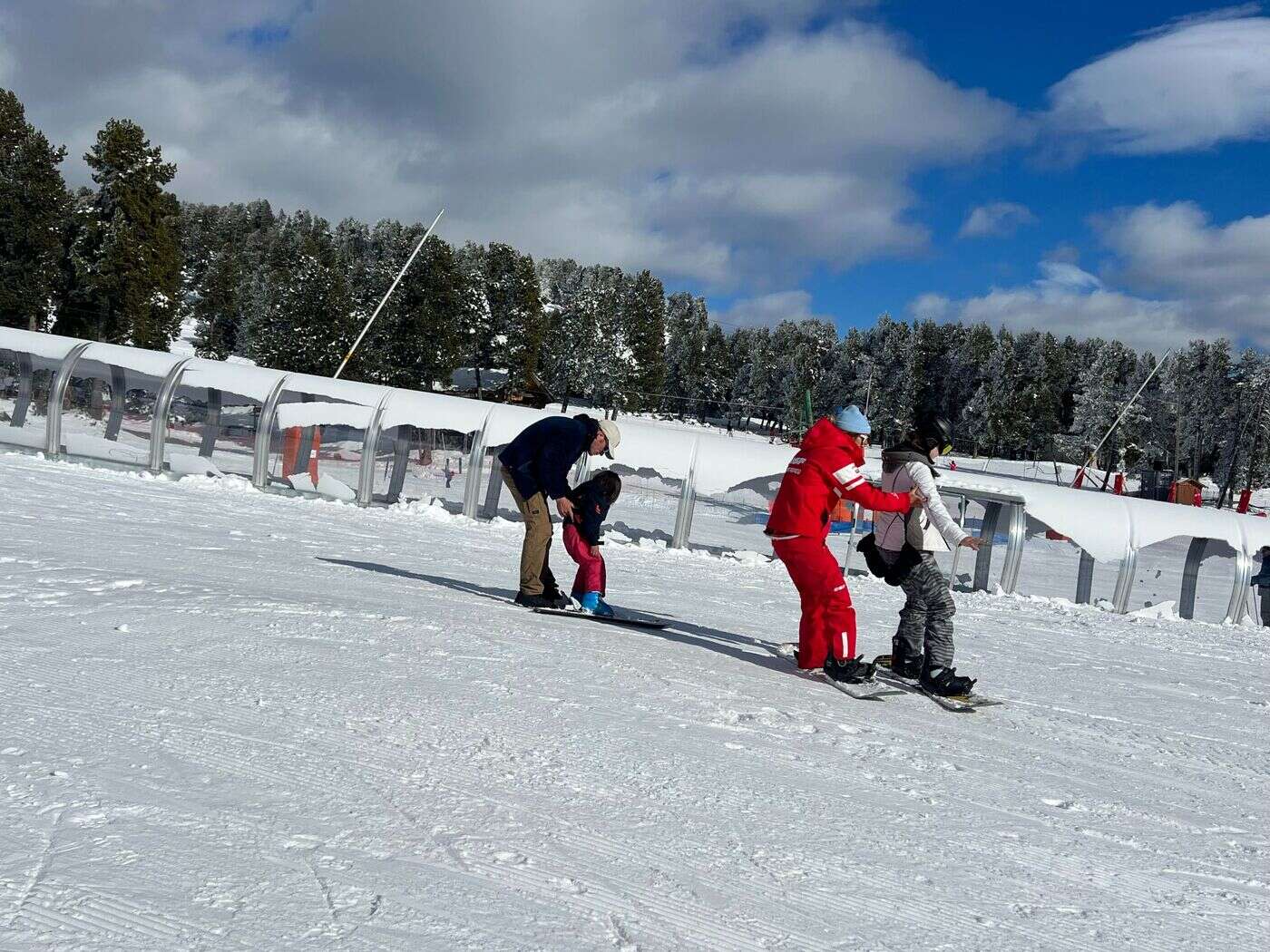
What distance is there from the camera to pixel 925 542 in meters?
6.98

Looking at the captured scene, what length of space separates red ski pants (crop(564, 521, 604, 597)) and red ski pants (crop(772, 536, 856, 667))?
2025mm

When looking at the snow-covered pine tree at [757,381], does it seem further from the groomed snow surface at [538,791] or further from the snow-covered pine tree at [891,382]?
the groomed snow surface at [538,791]

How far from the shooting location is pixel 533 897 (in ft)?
10.3

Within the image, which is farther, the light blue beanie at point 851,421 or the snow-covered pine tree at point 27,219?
the snow-covered pine tree at point 27,219

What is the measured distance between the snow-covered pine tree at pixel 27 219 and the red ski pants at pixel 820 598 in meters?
46.9

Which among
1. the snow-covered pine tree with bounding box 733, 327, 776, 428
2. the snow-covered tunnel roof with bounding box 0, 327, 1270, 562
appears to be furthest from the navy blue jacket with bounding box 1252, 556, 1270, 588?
the snow-covered pine tree with bounding box 733, 327, 776, 428

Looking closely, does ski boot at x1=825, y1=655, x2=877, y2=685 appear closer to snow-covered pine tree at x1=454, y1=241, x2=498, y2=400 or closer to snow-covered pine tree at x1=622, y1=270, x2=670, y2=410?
snow-covered pine tree at x1=454, y1=241, x2=498, y2=400

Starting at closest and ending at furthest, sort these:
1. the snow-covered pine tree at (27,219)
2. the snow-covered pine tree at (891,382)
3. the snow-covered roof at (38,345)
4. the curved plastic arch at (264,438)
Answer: the curved plastic arch at (264,438), the snow-covered roof at (38,345), the snow-covered pine tree at (27,219), the snow-covered pine tree at (891,382)

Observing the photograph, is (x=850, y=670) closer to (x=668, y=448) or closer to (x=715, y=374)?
(x=668, y=448)

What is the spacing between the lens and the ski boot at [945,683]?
7.03m

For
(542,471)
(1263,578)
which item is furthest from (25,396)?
(1263,578)

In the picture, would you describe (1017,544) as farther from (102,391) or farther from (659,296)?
(659,296)

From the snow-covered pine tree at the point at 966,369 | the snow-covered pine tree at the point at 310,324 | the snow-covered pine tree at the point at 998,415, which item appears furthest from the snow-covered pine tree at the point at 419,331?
the snow-covered pine tree at the point at 966,369

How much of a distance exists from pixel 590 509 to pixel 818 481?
2.35 m
